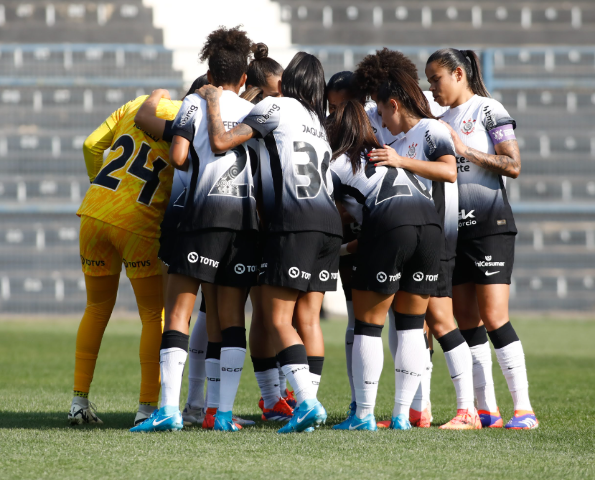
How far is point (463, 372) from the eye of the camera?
156 inches

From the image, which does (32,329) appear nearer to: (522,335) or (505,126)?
(522,335)

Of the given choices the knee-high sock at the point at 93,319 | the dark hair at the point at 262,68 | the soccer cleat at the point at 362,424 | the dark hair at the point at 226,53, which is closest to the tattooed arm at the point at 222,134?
the dark hair at the point at 226,53

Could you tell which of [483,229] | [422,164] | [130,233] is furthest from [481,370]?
[130,233]

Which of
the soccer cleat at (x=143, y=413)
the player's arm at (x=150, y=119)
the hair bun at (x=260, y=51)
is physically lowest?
the soccer cleat at (x=143, y=413)

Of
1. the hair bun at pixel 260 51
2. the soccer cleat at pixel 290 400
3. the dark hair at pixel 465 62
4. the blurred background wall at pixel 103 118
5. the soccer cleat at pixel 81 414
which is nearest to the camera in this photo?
the soccer cleat at pixel 81 414

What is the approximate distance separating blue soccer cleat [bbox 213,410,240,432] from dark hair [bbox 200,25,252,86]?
1.61 m

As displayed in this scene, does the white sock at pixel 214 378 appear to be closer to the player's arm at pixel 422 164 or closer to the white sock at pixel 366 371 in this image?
the white sock at pixel 366 371

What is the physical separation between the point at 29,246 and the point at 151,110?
1001 cm

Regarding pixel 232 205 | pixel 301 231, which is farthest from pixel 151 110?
pixel 301 231

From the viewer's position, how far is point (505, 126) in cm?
414

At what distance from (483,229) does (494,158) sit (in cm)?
37

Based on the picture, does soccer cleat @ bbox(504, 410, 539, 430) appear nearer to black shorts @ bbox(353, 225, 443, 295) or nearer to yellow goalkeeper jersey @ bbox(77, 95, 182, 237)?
black shorts @ bbox(353, 225, 443, 295)

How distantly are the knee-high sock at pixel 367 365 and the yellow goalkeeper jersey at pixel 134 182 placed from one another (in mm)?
1204

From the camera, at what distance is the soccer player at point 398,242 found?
3629 mm
